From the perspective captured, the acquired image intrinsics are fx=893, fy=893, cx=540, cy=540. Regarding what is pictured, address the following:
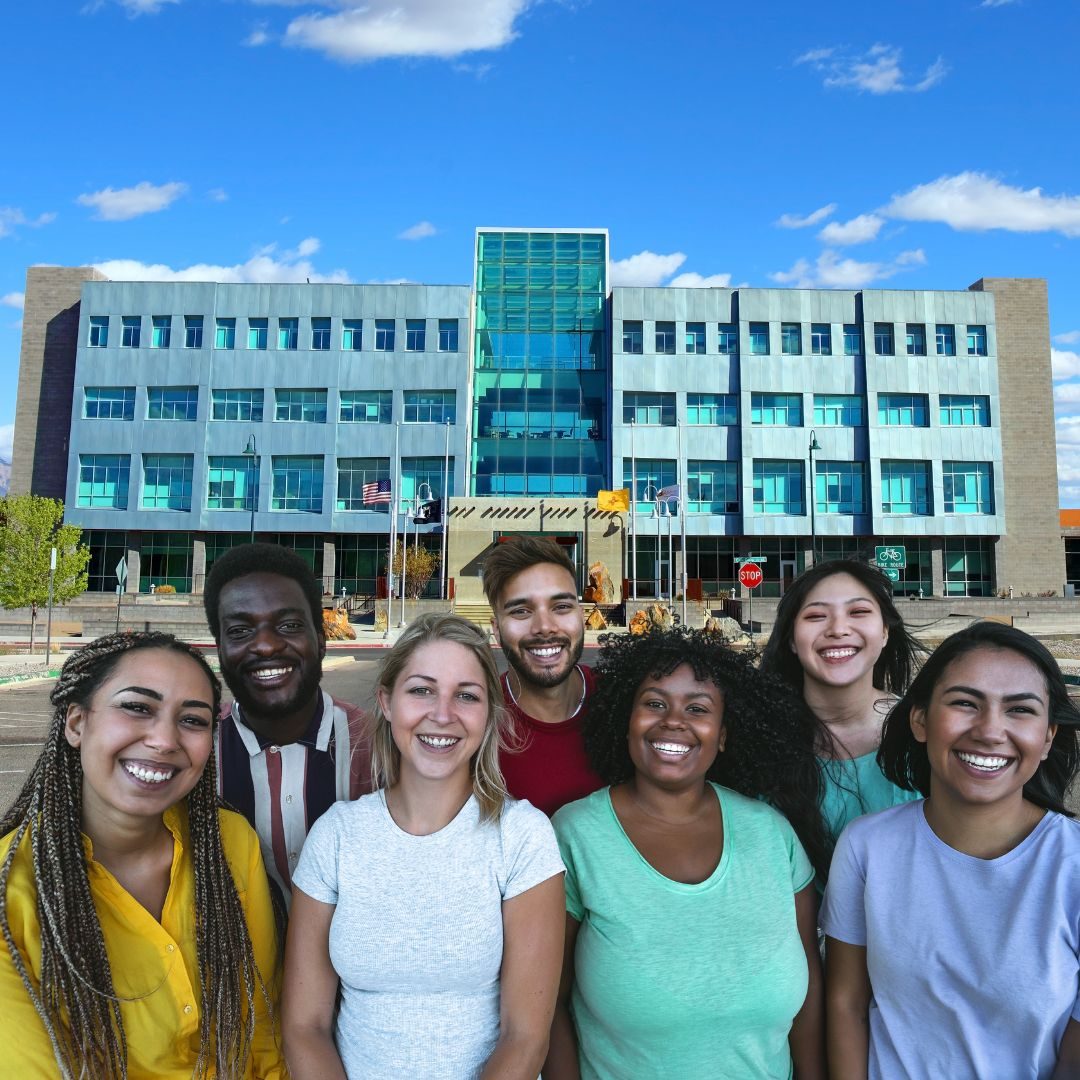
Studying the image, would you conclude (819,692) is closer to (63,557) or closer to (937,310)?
(63,557)

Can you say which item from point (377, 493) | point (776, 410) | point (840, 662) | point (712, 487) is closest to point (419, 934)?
point (840, 662)

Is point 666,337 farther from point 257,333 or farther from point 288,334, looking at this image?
point 257,333

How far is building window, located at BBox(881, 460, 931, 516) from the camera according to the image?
175 ft

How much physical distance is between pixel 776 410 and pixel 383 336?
954 inches

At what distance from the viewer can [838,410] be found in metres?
54.3

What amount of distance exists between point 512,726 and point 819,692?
4.61 feet

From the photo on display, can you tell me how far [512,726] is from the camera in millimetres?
3746

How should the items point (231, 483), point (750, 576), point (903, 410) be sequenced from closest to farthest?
1. point (750, 576)
2. point (231, 483)
3. point (903, 410)

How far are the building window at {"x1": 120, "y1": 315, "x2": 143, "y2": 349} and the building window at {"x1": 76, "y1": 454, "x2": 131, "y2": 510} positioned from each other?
278 inches

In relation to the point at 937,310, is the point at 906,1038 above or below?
below

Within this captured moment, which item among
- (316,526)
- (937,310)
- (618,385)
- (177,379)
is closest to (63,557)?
(316,526)

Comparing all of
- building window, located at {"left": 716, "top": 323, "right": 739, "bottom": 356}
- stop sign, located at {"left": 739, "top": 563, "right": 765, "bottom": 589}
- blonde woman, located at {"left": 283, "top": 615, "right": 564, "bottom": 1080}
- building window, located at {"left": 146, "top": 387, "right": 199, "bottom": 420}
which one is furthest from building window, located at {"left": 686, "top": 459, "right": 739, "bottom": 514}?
blonde woman, located at {"left": 283, "top": 615, "right": 564, "bottom": 1080}

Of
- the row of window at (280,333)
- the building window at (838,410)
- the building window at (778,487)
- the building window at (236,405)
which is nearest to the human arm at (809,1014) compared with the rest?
the building window at (778,487)

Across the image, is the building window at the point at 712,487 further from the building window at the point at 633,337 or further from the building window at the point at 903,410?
the building window at the point at 903,410
